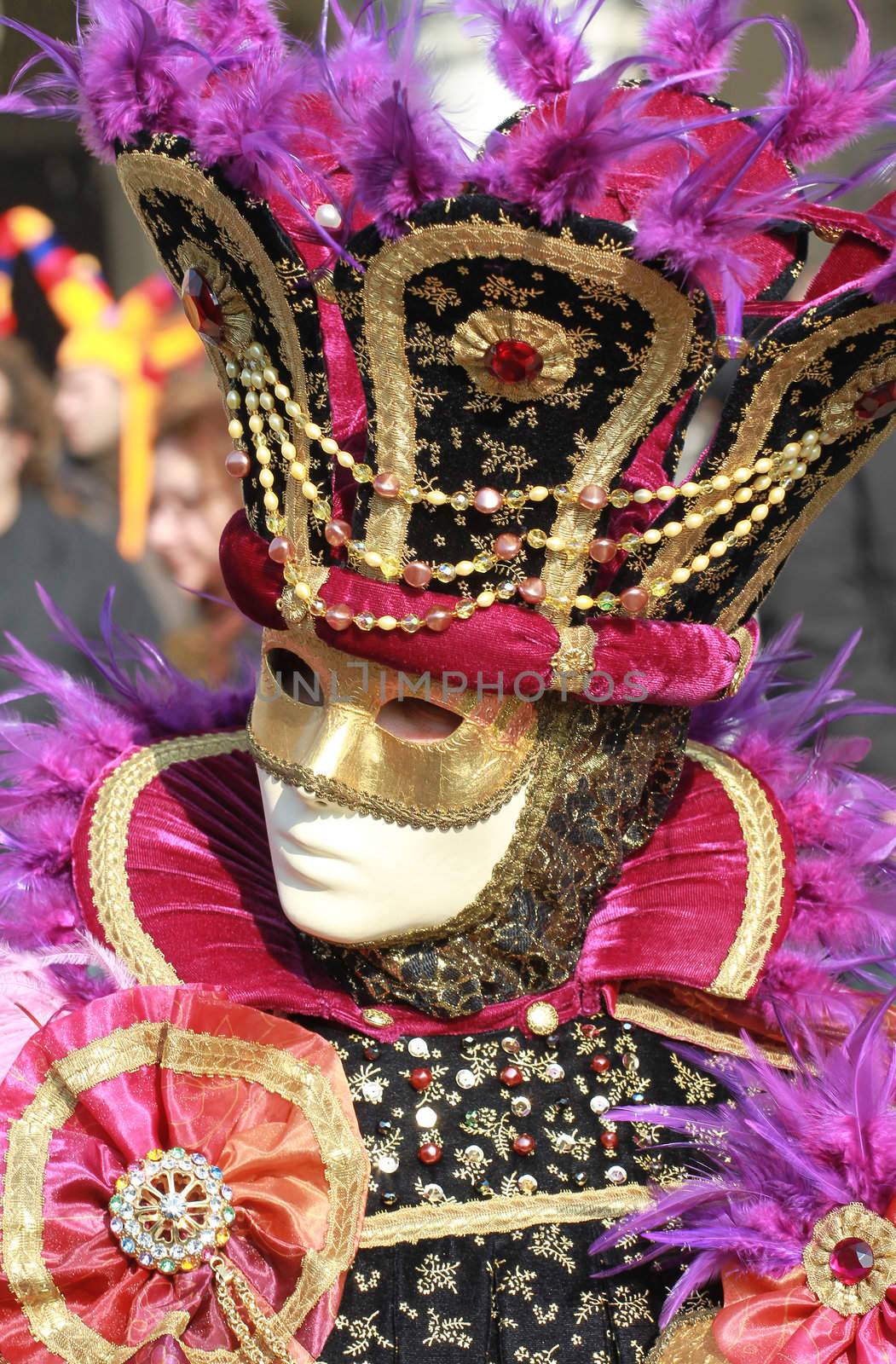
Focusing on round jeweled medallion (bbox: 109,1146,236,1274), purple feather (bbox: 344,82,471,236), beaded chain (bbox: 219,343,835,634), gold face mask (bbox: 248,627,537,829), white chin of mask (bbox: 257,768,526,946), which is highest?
purple feather (bbox: 344,82,471,236)

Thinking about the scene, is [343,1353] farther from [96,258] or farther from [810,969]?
[96,258]

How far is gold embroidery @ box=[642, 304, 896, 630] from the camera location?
1149 mm

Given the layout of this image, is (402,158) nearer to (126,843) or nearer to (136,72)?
(136,72)

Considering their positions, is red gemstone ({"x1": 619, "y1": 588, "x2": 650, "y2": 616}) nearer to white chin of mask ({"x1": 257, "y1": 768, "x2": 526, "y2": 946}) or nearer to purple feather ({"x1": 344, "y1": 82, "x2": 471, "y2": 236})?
white chin of mask ({"x1": 257, "y1": 768, "x2": 526, "y2": 946})

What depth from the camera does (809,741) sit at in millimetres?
2121

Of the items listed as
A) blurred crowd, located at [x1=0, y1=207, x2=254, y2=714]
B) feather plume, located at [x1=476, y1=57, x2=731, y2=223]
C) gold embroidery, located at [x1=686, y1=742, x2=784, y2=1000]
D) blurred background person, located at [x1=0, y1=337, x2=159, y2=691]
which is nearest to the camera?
feather plume, located at [x1=476, y1=57, x2=731, y2=223]

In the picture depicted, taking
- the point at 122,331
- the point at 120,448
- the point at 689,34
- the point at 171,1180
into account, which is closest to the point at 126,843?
the point at 171,1180

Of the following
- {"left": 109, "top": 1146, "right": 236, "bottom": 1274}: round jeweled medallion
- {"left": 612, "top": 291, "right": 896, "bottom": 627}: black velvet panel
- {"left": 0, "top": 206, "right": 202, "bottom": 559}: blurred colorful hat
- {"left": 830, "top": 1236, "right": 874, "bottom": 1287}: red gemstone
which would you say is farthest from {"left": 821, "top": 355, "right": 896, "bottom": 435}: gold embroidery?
{"left": 0, "top": 206, "right": 202, "bottom": 559}: blurred colorful hat

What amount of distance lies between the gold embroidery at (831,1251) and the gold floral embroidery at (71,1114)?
0.41 m

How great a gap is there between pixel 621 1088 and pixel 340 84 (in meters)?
0.99

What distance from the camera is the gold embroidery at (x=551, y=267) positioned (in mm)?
1055

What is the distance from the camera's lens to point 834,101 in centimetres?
125

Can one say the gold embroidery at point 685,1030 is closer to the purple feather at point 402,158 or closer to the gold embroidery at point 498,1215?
the gold embroidery at point 498,1215

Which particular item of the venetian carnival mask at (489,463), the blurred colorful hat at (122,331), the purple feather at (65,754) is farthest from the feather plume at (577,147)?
the blurred colorful hat at (122,331)
